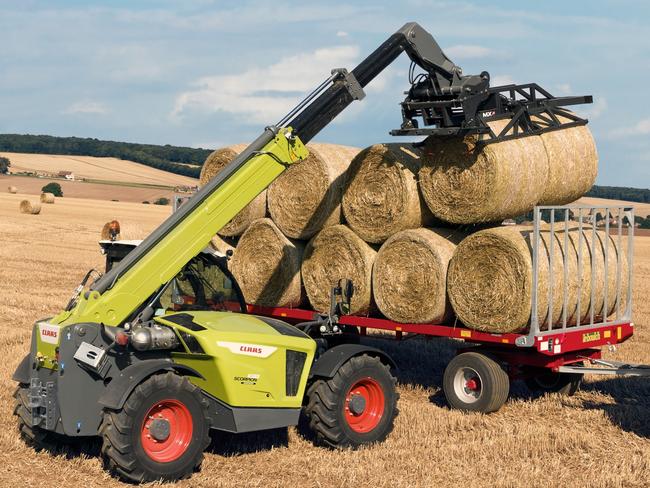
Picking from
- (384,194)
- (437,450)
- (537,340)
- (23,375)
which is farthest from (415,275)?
(23,375)

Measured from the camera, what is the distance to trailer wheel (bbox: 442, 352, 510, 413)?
9.43 m

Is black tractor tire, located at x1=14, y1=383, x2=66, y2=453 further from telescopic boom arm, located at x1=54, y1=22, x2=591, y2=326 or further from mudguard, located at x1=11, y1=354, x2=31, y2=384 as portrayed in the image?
telescopic boom arm, located at x1=54, y1=22, x2=591, y2=326

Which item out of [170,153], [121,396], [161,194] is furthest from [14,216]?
[170,153]

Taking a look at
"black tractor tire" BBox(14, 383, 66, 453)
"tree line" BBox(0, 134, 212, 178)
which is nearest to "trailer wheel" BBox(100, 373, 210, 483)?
"black tractor tire" BBox(14, 383, 66, 453)

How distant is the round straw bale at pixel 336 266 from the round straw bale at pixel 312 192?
19 centimetres

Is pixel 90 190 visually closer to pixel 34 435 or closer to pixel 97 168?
pixel 97 168

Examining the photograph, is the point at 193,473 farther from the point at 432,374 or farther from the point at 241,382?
the point at 432,374

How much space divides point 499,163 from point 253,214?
11.4 feet

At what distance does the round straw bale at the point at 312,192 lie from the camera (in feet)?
34.4

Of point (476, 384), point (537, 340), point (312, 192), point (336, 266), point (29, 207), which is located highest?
point (312, 192)

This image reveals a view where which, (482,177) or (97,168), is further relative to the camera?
(97,168)

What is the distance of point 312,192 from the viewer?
416 inches

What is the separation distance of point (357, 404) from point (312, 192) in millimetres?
3209

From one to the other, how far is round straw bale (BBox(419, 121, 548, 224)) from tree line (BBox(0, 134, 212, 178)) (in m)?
79.0
